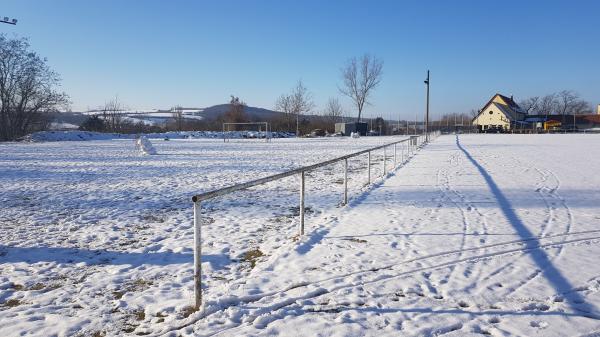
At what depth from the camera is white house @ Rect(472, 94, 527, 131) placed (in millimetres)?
79375

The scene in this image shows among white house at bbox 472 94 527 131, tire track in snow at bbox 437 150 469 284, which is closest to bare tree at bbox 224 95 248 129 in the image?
white house at bbox 472 94 527 131

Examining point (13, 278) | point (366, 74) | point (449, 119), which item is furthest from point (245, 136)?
point (449, 119)

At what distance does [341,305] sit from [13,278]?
3574 millimetres

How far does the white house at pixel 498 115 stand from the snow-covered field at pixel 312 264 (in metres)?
78.4

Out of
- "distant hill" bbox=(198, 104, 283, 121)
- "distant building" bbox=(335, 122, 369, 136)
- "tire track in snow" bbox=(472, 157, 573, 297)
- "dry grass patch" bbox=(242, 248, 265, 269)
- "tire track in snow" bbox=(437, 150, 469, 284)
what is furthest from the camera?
"distant hill" bbox=(198, 104, 283, 121)

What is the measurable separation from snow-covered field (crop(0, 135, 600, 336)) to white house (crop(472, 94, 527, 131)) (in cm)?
7843

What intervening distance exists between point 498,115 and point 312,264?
87.3 m

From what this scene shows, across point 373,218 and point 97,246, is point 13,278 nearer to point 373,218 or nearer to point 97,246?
point 97,246

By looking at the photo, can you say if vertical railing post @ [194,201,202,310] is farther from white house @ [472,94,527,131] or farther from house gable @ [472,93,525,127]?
house gable @ [472,93,525,127]

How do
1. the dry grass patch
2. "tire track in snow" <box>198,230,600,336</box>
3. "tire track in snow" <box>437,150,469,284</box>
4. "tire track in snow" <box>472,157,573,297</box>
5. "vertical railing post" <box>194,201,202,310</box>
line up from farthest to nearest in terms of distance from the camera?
the dry grass patch → "tire track in snow" <box>437,150,469,284</box> → "tire track in snow" <box>472,157,573,297</box> → "vertical railing post" <box>194,201,202,310</box> → "tire track in snow" <box>198,230,600,336</box>

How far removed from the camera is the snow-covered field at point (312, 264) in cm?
310

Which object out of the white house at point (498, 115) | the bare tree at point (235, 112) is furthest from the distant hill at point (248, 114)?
the white house at point (498, 115)

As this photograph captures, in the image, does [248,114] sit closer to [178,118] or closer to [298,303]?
[178,118]

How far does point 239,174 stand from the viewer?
13133mm
